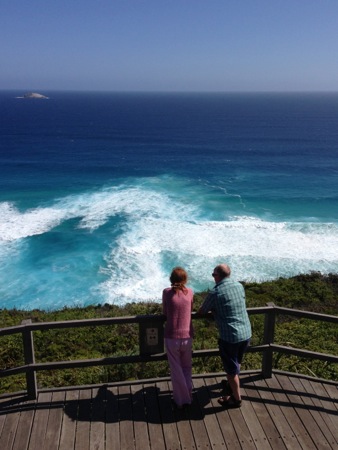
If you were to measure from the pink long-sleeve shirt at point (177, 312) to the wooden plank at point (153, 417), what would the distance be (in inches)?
42.5

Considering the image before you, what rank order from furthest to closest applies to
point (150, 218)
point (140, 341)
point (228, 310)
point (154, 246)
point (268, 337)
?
point (150, 218) → point (154, 246) → point (268, 337) → point (140, 341) → point (228, 310)

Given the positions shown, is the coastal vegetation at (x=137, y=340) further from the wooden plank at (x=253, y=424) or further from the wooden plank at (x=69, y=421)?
the wooden plank at (x=253, y=424)

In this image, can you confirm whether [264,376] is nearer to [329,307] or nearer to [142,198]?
[329,307]

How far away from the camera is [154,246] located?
29.0 m

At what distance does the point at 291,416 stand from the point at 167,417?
168 cm

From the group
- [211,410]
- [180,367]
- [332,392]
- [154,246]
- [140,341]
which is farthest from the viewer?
[154,246]

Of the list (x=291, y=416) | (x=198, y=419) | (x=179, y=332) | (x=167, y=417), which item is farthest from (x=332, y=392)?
(x=179, y=332)

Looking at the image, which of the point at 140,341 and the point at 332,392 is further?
the point at 332,392

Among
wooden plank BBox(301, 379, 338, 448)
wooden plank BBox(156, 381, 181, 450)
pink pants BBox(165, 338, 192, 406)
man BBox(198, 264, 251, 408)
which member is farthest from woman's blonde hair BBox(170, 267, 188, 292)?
wooden plank BBox(301, 379, 338, 448)

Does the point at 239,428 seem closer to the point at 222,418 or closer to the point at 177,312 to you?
the point at 222,418

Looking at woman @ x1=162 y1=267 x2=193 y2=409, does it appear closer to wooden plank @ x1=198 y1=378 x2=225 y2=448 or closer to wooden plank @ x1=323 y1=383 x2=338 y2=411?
wooden plank @ x1=198 y1=378 x2=225 y2=448

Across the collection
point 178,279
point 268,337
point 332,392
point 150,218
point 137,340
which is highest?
point 178,279

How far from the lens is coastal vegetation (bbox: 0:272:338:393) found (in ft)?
24.9

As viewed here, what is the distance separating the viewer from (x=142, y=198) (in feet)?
Result: 133
